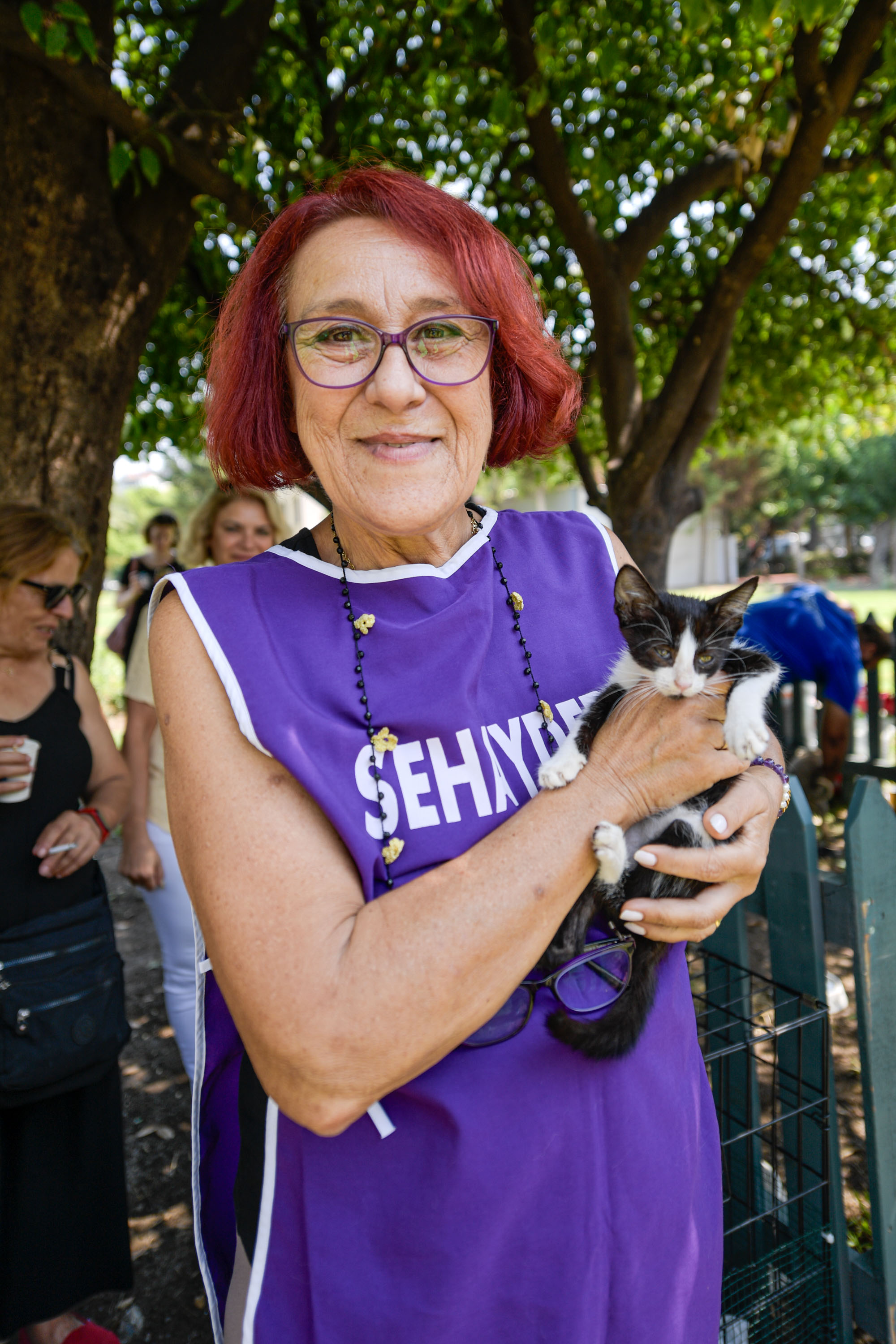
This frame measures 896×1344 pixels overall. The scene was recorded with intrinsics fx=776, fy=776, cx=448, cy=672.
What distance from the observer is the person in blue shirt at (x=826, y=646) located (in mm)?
7234

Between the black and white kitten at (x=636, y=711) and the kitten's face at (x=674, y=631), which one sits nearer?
the black and white kitten at (x=636, y=711)

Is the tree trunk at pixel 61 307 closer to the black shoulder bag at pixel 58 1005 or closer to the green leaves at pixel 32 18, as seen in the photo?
the green leaves at pixel 32 18

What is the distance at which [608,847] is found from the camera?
129 centimetres

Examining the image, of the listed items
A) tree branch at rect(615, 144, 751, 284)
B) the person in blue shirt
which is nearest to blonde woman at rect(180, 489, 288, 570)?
tree branch at rect(615, 144, 751, 284)

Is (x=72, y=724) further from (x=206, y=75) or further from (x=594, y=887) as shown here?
(x=206, y=75)

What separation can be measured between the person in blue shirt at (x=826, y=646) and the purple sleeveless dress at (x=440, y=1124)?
20.8ft

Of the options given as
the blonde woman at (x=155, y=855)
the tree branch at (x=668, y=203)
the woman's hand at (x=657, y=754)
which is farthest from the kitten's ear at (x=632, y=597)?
the tree branch at (x=668, y=203)

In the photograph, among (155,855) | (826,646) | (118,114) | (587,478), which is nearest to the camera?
(118,114)

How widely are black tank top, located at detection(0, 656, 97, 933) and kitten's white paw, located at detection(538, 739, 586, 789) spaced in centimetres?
207

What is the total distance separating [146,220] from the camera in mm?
3826

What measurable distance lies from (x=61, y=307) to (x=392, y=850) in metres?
3.30

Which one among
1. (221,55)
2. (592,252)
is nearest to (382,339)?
(221,55)

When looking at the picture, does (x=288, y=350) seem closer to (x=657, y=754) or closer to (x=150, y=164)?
(x=657, y=754)

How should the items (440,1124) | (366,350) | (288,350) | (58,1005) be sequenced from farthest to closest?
(58,1005) → (288,350) → (366,350) → (440,1124)
